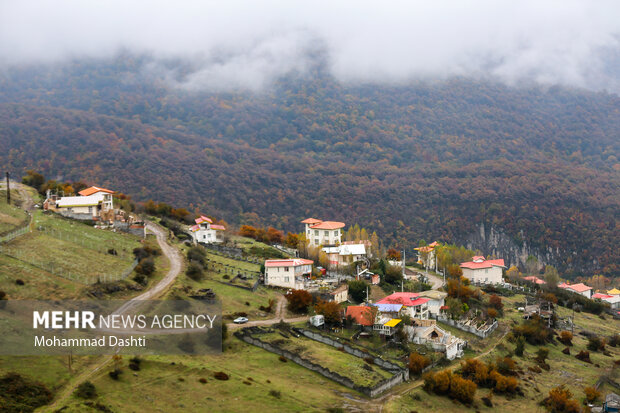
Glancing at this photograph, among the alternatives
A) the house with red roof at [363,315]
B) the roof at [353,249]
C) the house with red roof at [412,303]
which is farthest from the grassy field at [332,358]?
the roof at [353,249]

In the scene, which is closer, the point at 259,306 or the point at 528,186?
the point at 259,306

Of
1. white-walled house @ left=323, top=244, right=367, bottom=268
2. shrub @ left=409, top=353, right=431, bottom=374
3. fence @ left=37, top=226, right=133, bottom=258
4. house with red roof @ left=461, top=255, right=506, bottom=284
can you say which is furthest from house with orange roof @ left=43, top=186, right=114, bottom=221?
house with red roof @ left=461, top=255, right=506, bottom=284

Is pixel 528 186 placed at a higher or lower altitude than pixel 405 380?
higher

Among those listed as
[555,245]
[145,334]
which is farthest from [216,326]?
[555,245]

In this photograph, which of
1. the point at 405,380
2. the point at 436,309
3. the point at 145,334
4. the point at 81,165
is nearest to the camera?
the point at 145,334

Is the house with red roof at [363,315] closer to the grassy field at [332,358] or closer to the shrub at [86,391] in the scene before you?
the grassy field at [332,358]

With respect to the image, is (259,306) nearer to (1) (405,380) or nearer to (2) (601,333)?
(1) (405,380)
